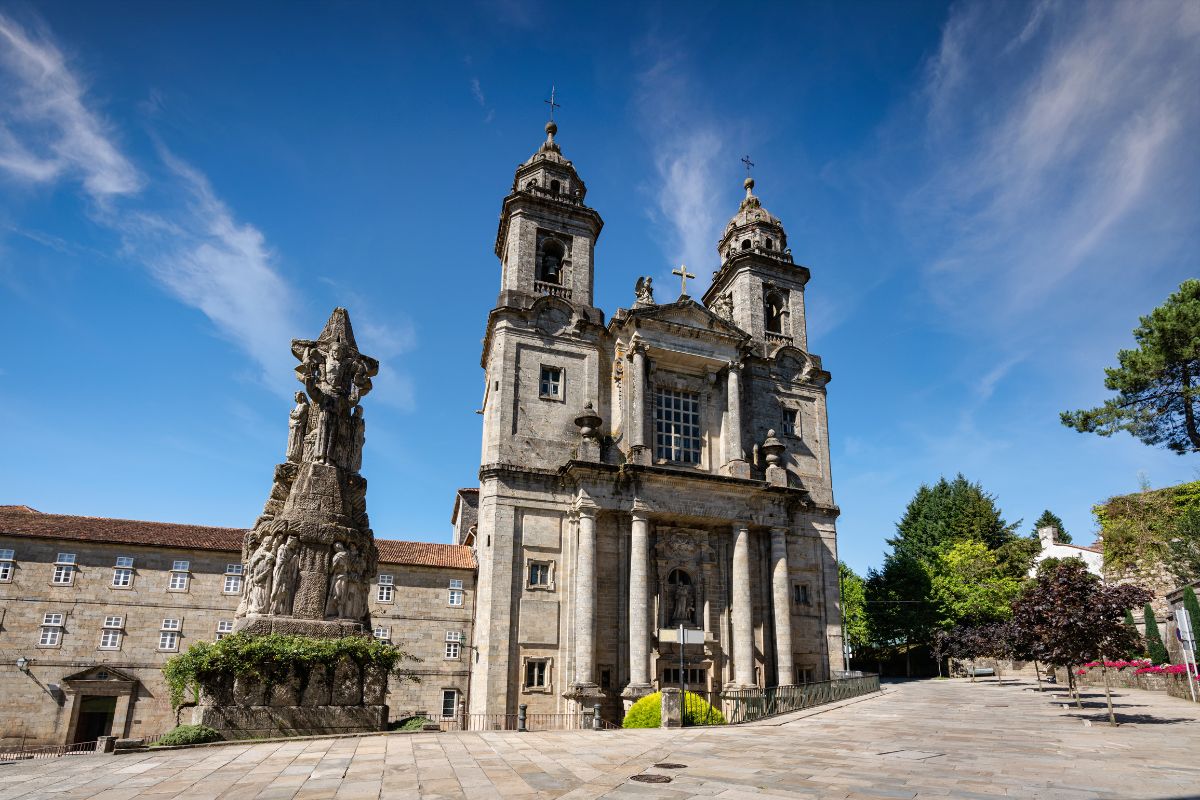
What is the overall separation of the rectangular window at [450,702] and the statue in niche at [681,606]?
1022 cm

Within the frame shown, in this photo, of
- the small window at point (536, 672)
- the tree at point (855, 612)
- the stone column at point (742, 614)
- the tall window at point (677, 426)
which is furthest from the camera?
the tree at point (855, 612)

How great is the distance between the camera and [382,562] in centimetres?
3070

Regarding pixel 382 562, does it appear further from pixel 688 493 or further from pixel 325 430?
pixel 325 430

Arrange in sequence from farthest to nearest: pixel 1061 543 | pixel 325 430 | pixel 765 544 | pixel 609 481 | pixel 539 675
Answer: pixel 1061 543 < pixel 765 544 < pixel 609 481 < pixel 539 675 < pixel 325 430

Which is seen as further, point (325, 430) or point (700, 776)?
point (325, 430)

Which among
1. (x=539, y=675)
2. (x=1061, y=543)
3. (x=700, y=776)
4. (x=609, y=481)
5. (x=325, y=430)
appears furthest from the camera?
(x=1061, y=543)

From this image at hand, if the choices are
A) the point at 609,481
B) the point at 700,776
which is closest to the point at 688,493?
the point at 609,481

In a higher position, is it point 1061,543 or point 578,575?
point 1061,543

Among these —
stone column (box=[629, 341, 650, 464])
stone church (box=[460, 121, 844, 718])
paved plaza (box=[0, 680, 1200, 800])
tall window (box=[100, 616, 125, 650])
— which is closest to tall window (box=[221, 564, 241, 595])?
tall window (box=[100, 616, 125, 650])

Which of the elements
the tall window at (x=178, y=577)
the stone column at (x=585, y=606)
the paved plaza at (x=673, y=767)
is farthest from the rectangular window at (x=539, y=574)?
the tall window at (x=178, y=577)

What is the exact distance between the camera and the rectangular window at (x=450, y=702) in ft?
95.5

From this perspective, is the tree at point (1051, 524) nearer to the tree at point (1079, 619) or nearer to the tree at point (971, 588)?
the tree at point (971, 588)

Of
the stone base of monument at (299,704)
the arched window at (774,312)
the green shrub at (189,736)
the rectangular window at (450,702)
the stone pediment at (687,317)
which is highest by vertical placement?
the arched window at (774,312)

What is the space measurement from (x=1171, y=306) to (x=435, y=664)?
35147 millimetres
